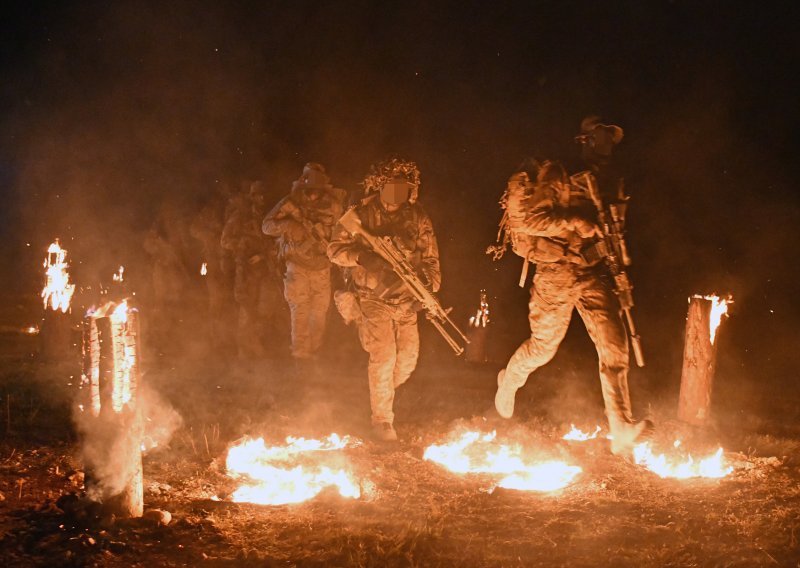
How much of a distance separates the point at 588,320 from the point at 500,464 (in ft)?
5.08

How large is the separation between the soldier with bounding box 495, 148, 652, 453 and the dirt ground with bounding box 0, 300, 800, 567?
2.23 ft

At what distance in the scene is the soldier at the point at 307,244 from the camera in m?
9.12

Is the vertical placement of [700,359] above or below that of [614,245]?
below

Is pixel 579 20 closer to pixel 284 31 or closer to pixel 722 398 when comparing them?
pixel 284 31

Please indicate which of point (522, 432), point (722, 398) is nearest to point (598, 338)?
point (522, 432)

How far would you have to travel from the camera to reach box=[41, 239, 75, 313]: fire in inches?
365

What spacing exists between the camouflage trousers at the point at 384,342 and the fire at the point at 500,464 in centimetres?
74

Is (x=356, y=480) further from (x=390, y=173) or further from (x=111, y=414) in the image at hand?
(x=390, y=173)

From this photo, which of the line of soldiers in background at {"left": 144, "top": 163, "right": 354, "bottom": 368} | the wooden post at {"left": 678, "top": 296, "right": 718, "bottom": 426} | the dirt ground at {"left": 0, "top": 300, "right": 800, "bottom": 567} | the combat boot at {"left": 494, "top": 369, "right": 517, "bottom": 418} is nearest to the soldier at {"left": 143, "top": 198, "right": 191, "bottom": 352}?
the line of soldiers in background at {"left": 144, "top": 163, "right": 354, "bottom": 368}

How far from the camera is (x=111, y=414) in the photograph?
13.6ft

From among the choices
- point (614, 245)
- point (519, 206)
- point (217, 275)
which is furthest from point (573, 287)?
point (217, 275)

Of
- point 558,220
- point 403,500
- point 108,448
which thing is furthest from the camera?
point 558,220

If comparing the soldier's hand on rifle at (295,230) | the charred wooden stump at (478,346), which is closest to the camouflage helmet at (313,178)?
the soldier's hand on rifle at (295,230)

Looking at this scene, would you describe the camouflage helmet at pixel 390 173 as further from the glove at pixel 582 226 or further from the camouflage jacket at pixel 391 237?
the glove at pixel 582 226
